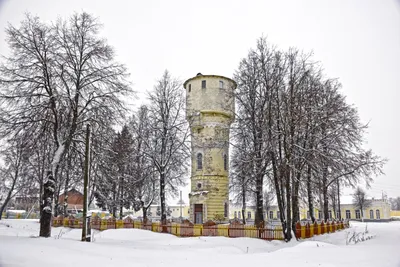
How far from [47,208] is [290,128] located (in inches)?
542

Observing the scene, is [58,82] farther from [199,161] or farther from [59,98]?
[199,161]

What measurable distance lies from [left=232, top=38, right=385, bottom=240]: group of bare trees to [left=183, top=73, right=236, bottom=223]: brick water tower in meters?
4.82

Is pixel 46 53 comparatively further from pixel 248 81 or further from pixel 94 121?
pixel 248 81

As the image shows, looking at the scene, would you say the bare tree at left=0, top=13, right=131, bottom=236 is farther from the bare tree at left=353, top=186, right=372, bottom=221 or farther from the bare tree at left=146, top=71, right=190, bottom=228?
the bare tree at left=353, top=186, right=372, bottom=221

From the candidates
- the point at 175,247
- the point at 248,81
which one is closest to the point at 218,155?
the point at 248,81

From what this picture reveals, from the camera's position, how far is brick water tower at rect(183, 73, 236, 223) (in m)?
29.5

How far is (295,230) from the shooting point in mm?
19531

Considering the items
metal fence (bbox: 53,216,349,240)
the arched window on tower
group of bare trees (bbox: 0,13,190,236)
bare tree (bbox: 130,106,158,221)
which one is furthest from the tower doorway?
group of bare trees (bbox: 0,13,190,236)

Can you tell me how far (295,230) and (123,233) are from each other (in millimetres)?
10417

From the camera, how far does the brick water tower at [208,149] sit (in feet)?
96.8

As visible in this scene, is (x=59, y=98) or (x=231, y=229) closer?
(x=59, y=98)

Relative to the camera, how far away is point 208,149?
97.9ft

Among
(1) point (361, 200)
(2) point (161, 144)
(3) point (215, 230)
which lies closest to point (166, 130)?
(2) point (161, 144)

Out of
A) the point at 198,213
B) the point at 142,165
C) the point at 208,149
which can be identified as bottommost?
the point at 198,213
